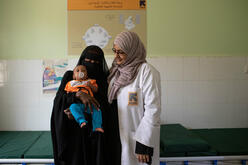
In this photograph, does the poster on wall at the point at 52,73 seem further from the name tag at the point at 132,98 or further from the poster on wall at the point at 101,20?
the name tag at the point at 132,98

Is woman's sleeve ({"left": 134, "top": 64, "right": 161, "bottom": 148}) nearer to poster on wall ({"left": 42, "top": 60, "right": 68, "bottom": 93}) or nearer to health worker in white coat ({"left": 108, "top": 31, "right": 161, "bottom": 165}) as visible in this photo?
health worker in white coat ({"left": 108, "top": 31, "right": 161, "bottom": 165})

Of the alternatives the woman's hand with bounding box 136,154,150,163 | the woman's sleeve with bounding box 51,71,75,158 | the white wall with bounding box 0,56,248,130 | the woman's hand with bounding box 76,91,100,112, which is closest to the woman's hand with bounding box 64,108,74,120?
the woman's sleeve with bounding box 51,71,75,158

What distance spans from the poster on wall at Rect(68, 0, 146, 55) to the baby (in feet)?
4.38

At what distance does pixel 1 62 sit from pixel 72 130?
205 centimetres

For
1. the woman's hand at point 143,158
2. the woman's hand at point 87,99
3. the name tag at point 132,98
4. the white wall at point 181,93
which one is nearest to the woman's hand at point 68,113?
the woman's hand at point 87,99

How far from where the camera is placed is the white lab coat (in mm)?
1401

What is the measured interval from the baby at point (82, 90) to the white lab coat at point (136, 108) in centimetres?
20

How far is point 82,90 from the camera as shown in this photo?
1.43 metres

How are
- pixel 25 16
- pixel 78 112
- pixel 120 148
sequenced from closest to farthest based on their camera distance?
1. pixel 78 112
2. pixel 120 148
3. pixel 25 16

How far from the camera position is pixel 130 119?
1466mm

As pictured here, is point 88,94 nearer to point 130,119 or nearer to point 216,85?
point 130,119

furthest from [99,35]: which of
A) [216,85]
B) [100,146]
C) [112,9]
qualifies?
[216,85]

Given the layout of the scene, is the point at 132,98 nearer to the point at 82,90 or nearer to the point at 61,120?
the point at 82,90

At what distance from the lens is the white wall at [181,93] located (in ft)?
9.00
